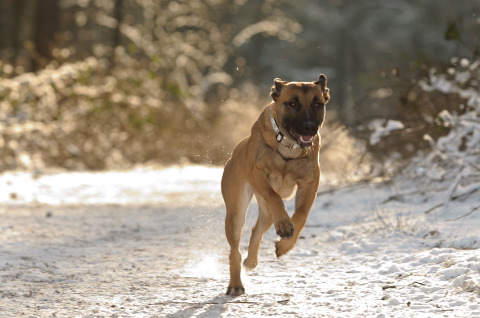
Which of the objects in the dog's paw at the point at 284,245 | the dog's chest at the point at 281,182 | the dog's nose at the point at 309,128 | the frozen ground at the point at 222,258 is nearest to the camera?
the frozen ground at the point at 222,258

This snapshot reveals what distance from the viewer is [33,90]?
52.9 ft

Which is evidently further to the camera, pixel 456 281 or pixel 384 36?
pixel 384 36

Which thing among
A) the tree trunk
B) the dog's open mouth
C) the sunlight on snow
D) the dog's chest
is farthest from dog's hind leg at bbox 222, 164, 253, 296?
the tree trunk

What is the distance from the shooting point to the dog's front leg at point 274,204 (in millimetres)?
5672

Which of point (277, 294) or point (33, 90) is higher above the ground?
point (33, 90)

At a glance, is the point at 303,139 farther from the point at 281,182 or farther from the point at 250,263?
the point at 250,263

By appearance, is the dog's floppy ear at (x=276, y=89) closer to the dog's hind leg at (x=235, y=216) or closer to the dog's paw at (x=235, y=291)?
the dog's hind leg at (x=235, y=216)

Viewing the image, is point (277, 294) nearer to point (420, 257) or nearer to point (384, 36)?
point (420, 257)

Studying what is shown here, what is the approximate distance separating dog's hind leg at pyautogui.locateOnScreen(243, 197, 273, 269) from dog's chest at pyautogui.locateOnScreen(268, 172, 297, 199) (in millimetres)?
199

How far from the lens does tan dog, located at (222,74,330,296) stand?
19.3 ft

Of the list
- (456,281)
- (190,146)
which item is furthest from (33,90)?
(456,281)

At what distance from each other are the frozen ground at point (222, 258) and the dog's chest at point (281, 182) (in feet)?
2.42

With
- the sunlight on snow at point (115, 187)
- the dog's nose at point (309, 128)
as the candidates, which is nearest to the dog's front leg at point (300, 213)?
the dog's nose at point (309, 128)

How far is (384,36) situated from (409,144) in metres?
33.7
